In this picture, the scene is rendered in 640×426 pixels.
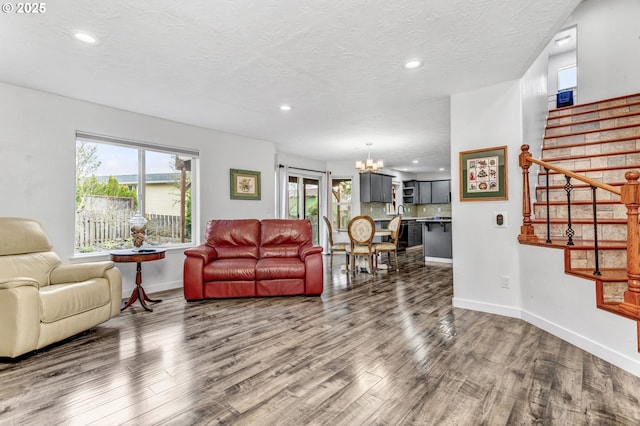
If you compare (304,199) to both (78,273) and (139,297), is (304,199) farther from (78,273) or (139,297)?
(78,273)

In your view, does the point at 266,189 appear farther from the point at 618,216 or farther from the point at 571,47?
the point at 571,47

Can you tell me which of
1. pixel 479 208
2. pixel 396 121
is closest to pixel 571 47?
pixel 396 121

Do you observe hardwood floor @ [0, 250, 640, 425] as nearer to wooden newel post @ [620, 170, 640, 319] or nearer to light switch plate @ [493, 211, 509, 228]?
wooden newel post @ [620, 170, 640, 319]

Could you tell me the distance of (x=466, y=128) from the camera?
351 centimetres

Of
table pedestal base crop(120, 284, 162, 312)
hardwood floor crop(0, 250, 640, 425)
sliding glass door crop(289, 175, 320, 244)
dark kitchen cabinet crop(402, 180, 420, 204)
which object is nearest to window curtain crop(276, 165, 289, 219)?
sliding glass door crop(289, 175, 320, 244)

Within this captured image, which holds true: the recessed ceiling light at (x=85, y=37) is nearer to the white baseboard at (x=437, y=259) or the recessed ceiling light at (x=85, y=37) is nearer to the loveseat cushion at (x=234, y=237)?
the loveseat cushion at (x=234, y=237)

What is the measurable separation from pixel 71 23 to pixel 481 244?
4.27 meters

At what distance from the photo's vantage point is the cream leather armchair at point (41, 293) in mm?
2221

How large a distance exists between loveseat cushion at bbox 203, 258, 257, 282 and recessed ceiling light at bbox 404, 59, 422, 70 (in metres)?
2.97

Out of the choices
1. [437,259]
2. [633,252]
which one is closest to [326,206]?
[437,259]

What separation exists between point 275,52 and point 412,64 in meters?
1.31

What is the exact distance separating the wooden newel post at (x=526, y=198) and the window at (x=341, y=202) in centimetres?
571

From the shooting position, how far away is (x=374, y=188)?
8.59 m

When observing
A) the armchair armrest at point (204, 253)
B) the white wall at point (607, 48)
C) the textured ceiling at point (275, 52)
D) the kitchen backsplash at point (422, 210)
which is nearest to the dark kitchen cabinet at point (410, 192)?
the kitchen backsplash at point (422, 210)
